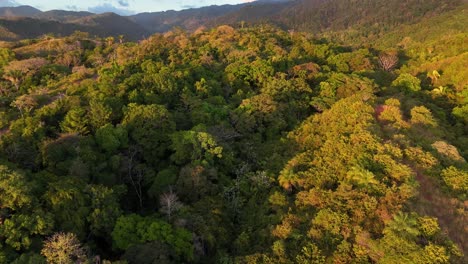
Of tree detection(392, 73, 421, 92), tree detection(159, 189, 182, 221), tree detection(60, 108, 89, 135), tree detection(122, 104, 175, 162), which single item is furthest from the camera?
tree detection(392, 73, 421, 92)

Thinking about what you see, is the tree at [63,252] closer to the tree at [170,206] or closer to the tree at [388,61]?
the tree at [170,206]

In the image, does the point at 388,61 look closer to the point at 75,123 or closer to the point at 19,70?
the point at 75,123

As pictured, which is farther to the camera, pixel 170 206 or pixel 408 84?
pixel 408 84

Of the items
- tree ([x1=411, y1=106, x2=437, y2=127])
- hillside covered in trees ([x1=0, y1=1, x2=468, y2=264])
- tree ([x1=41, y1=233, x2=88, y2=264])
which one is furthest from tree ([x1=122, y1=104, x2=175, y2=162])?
tree ([x1=411, y1=106, x2=437, y2=127])

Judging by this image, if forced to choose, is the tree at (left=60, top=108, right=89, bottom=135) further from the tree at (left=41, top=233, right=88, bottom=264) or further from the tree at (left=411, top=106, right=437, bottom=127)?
the tree at (left=411, top=106, right=437, bottom=127)

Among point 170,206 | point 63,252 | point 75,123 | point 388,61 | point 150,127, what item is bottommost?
point 388,61

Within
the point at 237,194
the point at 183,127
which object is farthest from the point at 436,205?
the point at 183,127

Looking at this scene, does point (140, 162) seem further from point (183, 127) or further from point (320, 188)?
point (320, 188)

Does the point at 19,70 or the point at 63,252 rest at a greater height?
the point at 19,70

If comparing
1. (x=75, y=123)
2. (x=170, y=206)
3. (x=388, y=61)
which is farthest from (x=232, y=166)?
(x=388, y=61)
